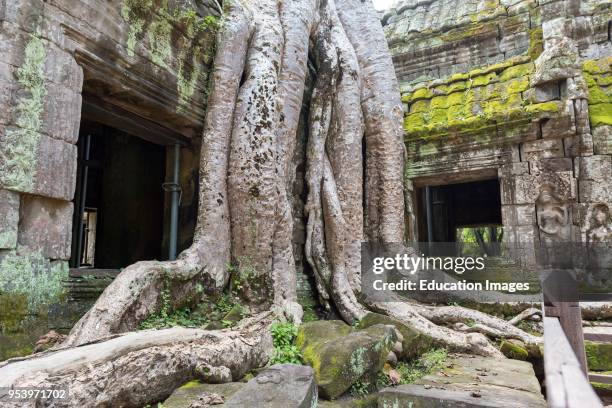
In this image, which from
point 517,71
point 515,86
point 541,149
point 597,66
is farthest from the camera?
point 517,71

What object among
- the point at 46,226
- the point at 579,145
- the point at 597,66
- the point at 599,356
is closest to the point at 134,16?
the point at 46,226

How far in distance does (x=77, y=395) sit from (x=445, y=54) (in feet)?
21.3

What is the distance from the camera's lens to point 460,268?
5719mm

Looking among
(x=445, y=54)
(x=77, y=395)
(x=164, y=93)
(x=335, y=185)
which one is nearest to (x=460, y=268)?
(x=335, y=185)

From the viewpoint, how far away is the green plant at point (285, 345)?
2477 mm

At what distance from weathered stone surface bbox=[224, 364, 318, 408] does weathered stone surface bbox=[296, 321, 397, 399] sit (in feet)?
1.67

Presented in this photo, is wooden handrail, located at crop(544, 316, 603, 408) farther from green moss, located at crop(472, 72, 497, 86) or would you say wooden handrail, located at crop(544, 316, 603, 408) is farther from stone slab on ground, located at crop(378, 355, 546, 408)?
green moss, located at crop(472, 72, 497, 86)

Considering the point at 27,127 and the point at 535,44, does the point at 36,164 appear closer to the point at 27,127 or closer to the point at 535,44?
the point at 27,127

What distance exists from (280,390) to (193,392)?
49cm

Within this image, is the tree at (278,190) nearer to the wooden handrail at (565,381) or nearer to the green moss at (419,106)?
the green moss at (419,106)

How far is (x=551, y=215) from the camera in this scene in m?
4.89

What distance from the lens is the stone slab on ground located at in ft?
7.06

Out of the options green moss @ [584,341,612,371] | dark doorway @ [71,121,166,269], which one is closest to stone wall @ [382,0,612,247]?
green moss @ [584,341,612,371]

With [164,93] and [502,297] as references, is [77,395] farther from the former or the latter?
[502,297]
